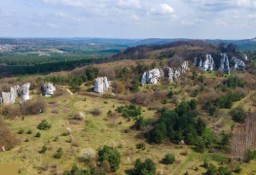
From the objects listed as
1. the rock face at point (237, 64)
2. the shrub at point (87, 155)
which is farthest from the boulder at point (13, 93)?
the rock face at point (237, 64)

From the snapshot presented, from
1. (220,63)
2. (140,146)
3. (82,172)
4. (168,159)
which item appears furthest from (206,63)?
(82,172)

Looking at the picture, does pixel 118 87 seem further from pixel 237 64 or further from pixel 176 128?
pixel 237 64

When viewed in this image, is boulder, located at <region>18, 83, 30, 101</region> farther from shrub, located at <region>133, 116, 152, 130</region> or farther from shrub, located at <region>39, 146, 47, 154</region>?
shrub, located at <region>39, 146, 47, 154</region>

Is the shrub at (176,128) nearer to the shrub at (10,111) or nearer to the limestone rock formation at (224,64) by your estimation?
the shrub at (10,111)

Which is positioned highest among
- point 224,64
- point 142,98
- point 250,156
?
point 224,64

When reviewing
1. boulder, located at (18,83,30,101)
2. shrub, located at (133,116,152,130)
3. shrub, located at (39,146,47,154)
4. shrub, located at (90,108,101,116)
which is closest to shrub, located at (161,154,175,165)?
shrub, located at (133,116,152,130)

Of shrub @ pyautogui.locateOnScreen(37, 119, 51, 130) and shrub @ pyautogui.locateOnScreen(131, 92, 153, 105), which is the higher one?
shrub @ pyautogui.locateOnScreen(131, 92, 153, 105)
